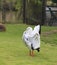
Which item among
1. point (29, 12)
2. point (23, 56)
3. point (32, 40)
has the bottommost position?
point (29, 12)

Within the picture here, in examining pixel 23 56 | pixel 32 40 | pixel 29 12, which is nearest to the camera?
pixel 32 40

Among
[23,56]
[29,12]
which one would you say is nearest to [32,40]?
[23,56]

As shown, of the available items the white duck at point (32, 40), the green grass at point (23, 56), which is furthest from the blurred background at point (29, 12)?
the white duck at point (32, 40)

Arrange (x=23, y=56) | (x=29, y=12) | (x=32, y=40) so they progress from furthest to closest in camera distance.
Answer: (x=29, y=12) → (x=23, y=56) → (x=32, y=40)

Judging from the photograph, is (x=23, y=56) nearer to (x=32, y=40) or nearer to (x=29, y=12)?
(x=32, y=40)

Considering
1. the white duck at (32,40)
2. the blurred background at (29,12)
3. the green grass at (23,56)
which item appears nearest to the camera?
the green grass at (23,56)

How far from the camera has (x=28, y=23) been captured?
19.4 meters

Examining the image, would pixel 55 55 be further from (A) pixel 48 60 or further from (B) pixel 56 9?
(B) pixel 56 9

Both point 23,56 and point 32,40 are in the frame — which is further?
point 23,56

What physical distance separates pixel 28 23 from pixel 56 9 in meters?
1.79

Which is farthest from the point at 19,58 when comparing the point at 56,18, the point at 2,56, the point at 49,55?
the point at 56,18

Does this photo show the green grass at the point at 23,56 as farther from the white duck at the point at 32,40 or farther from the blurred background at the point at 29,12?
the blurred background at the point at 29,12

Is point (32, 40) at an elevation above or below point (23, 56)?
above

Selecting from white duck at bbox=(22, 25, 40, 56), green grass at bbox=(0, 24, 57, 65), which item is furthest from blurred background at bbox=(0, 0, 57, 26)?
white duck at bbox=(22, 25, 40, 56)
